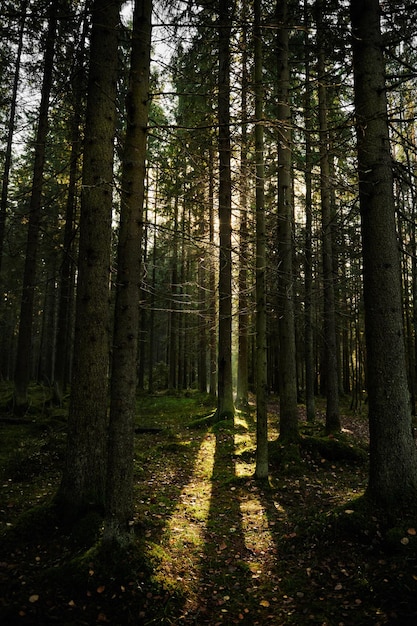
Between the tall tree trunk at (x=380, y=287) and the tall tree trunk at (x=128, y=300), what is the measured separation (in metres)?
2.84

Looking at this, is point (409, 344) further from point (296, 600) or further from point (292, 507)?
point (296, 600)

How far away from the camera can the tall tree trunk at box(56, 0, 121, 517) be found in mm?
5199

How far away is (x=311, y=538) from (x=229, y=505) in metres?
1.99

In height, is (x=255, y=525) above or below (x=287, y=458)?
below

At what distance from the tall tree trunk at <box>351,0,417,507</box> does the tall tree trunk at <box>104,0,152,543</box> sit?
2.84 meters

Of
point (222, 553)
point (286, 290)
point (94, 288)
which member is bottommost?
point (222, 553)

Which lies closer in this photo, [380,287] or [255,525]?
[380,287]

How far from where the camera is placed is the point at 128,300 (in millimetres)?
4426

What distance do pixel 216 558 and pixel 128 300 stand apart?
12.0 feet

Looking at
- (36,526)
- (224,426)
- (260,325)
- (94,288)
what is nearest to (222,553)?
(36,526)

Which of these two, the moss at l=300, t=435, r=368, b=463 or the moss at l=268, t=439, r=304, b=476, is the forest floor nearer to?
the moss at l=268, t=439, r=304, b=476

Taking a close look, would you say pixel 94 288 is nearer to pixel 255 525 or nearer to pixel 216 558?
pixel 216 558

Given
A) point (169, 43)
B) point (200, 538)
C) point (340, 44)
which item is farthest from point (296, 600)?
point (340, 44)

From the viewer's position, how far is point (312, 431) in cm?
1202
